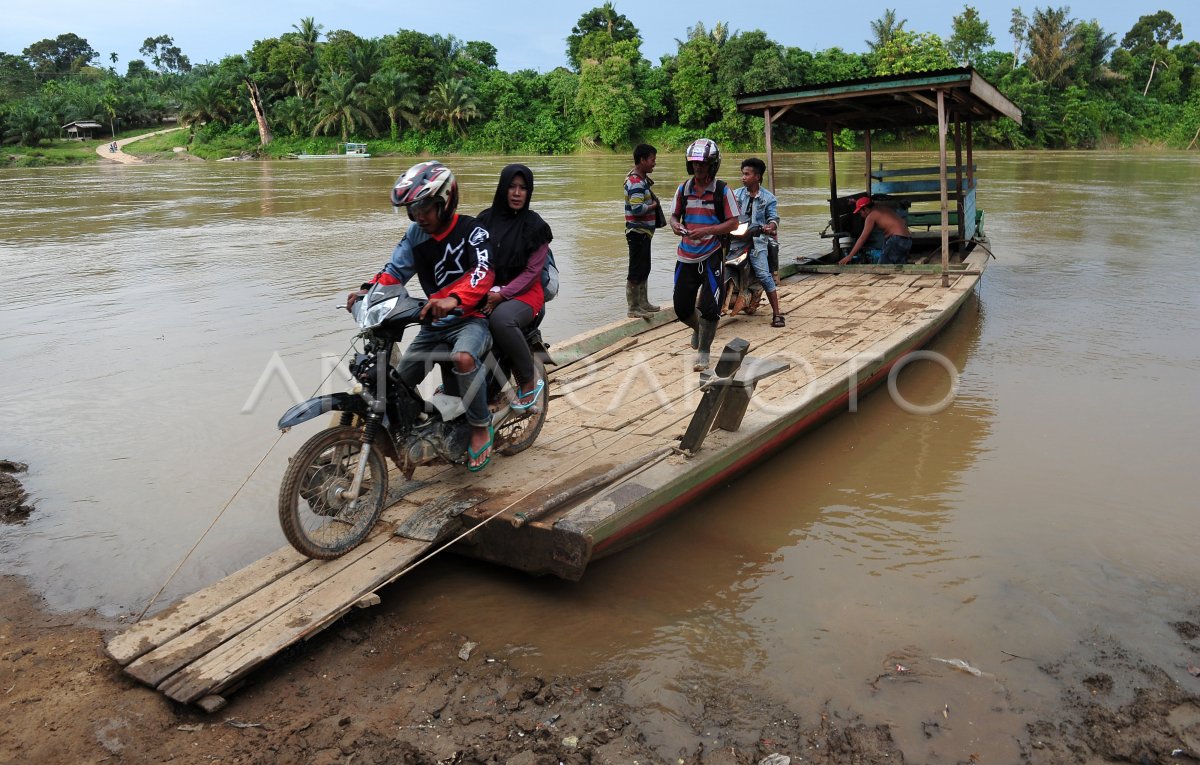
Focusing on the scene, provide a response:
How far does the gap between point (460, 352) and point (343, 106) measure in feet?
196

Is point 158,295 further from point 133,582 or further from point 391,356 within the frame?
point 391,356

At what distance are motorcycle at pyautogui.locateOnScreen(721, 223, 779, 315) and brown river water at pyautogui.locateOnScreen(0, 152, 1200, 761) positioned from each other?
1444 mm

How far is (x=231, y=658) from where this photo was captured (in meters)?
2.95

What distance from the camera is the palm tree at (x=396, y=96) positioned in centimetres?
5731

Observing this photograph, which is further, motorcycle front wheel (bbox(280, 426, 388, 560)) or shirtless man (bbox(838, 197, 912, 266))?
shirtless man (bbox(838, 197, 912, 266))

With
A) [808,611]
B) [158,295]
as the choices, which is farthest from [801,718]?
[158,295]

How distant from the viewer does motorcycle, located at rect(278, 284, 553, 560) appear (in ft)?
11.3

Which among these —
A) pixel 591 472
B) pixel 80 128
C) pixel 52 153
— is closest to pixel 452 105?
pixel 52 153

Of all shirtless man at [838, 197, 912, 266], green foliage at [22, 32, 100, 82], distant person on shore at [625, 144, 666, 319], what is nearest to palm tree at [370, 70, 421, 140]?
shirtless man at [838, 197, 912, 266]

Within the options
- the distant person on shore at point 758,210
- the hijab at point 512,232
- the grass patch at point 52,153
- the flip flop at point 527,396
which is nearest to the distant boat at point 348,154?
the grass patch at point 52,153

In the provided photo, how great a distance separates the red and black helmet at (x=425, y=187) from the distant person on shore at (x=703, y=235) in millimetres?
2196

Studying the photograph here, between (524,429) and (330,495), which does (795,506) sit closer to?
(524,429)

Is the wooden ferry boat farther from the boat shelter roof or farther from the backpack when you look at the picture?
the backpack

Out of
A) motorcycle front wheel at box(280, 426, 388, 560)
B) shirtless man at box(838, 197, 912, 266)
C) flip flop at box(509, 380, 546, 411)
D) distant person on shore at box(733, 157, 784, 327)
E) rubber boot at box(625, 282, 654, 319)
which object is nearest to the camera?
motorcycle front wheel at box(280, 426, 388, 560)
